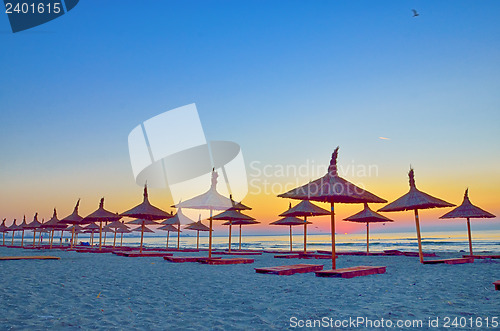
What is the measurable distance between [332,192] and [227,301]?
15.1ft

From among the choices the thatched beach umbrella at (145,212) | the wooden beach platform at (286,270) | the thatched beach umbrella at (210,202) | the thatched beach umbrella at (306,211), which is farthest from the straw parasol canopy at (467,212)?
the thatched beach umbrella at (145,212)

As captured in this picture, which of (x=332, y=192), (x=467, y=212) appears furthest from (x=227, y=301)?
(x=467, y=212)

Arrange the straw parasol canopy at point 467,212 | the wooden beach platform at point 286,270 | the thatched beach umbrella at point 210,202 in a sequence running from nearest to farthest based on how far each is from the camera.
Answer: the wooden beach platform at point 286,270
the thatched beach umbrella at point 210,202
the straw parasol canopy at point 467,212

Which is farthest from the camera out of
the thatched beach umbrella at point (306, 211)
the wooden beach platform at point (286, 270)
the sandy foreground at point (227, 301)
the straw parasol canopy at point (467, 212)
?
the thatched beach umbrella at point (306, 211)

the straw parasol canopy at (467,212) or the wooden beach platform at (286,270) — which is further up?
the straw parasol canopy at (467,212)

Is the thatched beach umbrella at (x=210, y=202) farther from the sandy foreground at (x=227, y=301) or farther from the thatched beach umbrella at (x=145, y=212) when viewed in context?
the thatched beach umbrella at (x=145, y=212)

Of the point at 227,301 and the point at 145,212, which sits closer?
the point at 227,301

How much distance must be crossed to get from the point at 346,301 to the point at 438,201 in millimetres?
8443

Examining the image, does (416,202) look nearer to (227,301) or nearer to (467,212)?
(467,212)

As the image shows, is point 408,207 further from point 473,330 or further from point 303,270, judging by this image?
point 473,330

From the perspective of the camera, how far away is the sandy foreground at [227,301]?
4.57 meters

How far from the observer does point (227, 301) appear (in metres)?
5.96

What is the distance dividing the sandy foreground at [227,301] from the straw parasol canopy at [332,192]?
217 cm

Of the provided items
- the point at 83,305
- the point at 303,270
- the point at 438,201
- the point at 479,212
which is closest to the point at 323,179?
the point at 303,270
